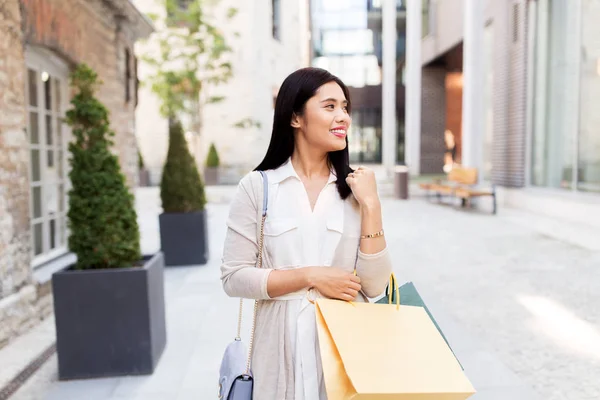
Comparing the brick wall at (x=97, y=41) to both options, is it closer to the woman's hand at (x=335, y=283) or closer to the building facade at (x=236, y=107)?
the woman's hand at (x=335, y=283)

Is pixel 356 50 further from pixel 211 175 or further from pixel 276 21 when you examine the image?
pixel 211 175

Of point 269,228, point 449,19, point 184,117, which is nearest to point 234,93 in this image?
point 184,117

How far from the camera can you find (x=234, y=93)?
2259cm

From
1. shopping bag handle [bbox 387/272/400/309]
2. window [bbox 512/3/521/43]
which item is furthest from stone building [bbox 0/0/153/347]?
window [bbox 512/3/521/43]

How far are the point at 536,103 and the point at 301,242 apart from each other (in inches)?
472

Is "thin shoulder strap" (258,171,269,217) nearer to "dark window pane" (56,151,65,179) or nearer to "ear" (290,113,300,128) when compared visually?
"ear" (290,113,300,128)

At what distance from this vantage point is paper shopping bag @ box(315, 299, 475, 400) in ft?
4.43

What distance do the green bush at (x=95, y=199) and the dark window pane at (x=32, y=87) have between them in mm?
1784

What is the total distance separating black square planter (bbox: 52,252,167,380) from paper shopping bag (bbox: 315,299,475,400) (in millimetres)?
2505

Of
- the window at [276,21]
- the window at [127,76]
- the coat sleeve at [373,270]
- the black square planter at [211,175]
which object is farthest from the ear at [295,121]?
the window at [276,21]

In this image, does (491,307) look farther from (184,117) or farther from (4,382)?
(184,117)

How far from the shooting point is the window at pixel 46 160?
559cm

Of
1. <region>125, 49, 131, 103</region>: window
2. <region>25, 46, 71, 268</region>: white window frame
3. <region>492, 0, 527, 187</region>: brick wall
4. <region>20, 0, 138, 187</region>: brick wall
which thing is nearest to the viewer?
<region>20, 0, 138, 187</region>: brick wall

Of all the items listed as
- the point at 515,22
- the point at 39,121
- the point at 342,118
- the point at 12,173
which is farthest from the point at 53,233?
the point at 515,22
